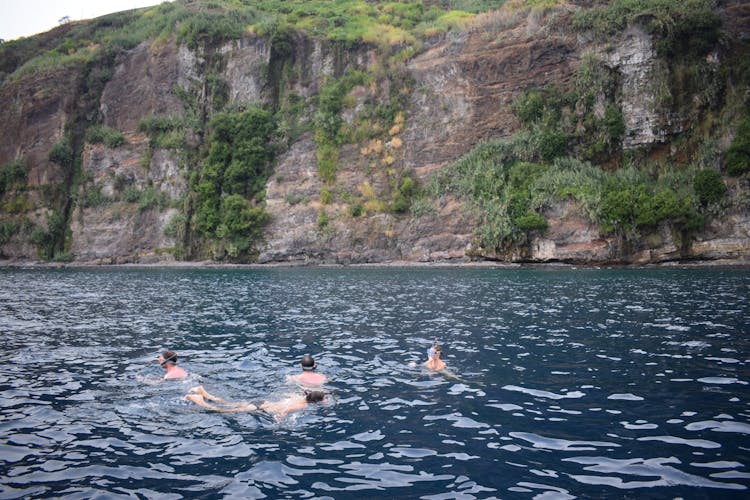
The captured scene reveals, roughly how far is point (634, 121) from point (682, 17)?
11290mm

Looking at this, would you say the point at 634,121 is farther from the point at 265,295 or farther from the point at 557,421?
the point at 557,421

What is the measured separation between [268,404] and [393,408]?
2237 millimetres

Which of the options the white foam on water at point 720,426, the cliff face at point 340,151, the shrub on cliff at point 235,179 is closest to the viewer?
the white foam on water at point 720,426

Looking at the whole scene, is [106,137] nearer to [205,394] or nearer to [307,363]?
[205,394]

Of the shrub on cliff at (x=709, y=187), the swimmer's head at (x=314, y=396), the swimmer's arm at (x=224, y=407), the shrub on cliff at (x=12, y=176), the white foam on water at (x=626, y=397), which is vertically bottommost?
the white foam on water at (x=626, y=397)

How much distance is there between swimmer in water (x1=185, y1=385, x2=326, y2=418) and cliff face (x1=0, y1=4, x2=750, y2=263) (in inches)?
1779

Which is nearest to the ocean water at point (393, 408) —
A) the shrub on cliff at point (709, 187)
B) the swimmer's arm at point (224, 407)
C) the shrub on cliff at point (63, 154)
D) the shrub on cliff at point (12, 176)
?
the swimmer's arm at point (224, 407)

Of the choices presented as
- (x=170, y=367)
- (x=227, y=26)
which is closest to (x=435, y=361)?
(x=170, y=367)

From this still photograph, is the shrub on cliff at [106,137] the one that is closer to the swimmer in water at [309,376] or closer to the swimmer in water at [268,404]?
the swimmer in water at [268,404]

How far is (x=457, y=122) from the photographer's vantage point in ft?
213

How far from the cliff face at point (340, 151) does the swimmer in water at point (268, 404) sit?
4518 centimetres

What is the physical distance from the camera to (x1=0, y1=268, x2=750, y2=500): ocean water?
6312 millimetres

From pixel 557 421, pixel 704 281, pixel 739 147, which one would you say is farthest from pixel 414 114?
pixel 557 421

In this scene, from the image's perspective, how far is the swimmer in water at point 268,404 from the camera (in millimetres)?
9023
